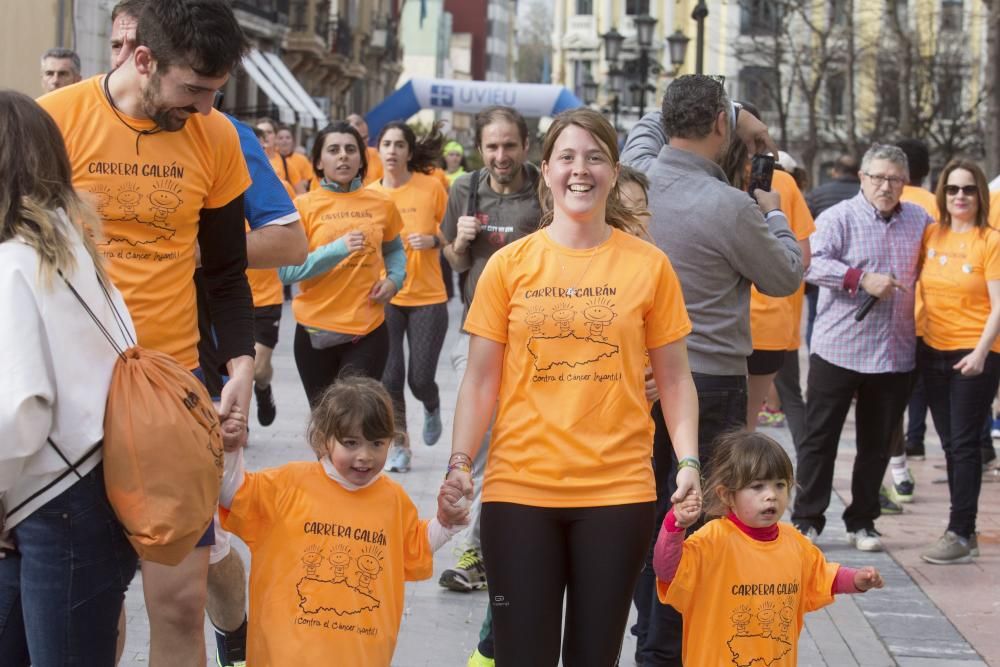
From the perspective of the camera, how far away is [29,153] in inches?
134

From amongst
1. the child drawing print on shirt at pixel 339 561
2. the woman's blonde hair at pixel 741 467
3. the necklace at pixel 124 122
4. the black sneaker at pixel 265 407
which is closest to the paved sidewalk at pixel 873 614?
the black sneaker at pixel 265 407

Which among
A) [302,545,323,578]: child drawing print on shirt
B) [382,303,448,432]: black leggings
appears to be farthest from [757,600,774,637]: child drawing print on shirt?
[382,303,448,432]: black leggings

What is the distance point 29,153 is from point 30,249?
0.23 metres

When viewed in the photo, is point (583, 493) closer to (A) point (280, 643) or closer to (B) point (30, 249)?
(A) point (280, 643)

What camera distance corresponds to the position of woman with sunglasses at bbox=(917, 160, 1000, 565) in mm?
7992

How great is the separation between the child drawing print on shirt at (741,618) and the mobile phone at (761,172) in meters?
1.71

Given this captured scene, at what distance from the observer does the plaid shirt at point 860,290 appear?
308 inches

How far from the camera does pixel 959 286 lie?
26.7 feet

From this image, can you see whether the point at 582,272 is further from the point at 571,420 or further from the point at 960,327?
the point at 960,327

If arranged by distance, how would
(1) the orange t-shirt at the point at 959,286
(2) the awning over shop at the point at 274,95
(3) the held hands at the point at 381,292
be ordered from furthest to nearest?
1. (2) the awning over shop at the point at 274,95
2. (3) the held hands at the point at 381,292
3. (1) the orange t-shirt at the point at 959,286

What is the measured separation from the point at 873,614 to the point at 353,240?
3.34 m

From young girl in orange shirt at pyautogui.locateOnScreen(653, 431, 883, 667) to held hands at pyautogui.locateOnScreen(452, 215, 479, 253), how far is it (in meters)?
2.47

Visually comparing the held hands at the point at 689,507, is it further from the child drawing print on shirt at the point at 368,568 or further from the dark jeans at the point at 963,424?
the dark jeans at the point at 963,424

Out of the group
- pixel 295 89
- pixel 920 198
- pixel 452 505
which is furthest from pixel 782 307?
pixel 295 89
